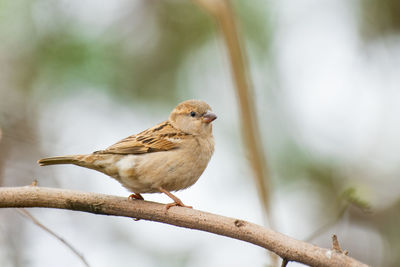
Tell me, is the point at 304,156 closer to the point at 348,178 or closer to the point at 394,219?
the point at 348,178

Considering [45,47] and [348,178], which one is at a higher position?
[45,47]

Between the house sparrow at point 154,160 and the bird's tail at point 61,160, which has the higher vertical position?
the house sparrow at point 154,160

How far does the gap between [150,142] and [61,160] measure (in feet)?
2.90

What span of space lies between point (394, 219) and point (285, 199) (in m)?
1.43

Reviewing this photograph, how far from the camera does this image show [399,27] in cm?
774

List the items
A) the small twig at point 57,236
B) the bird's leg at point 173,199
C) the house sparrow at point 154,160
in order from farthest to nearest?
the house sparrow at point 154,160 → the bird's leg at point 173,199 → the small twig at point 57,236

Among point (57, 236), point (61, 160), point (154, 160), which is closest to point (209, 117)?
point (154, 160)

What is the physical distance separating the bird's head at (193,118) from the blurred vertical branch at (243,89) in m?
0.41

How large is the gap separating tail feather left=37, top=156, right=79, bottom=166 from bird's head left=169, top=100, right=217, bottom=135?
1.18 meters

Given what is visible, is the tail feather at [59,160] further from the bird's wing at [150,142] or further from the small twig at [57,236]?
the small twig at [57,236]

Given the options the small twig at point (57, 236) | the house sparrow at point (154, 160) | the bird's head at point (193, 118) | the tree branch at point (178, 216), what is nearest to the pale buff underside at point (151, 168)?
the house sparrow at point (154, 160)

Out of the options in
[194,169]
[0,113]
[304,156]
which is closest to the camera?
[194,169]

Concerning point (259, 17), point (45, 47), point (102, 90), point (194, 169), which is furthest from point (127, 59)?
point (194, 169)

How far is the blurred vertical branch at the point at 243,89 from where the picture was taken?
16.0 feet
